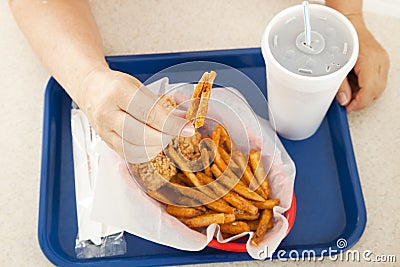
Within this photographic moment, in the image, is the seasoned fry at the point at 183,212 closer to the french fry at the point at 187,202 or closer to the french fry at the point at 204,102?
the french fry at the point at 187,202

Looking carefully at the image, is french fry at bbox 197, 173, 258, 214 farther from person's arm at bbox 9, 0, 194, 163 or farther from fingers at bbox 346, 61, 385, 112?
fingers at bbox 346, 61, 385, 112

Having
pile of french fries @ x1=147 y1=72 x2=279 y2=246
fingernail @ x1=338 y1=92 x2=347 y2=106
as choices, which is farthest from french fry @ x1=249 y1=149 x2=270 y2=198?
fingernail @ x1=338 y1=92 x2=347 y2=106

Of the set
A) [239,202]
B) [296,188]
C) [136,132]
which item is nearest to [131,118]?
[136,132]

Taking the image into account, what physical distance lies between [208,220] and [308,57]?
1.03 ft

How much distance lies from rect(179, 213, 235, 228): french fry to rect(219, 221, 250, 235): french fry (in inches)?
0.5

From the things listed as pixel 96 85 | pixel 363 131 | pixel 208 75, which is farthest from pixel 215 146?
pixel 363 131

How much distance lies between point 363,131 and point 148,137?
48 centimetres

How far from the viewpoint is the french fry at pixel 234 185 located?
83 centimetres

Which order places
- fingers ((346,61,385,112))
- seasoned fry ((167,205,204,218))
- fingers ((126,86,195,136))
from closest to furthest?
1. fingers ((126,86,195,136))
2. seasoned fry ((167,205,204,218))
3. fingers ((346,61,385,112))

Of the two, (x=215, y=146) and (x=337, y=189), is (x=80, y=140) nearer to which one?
(x=215, y=146)

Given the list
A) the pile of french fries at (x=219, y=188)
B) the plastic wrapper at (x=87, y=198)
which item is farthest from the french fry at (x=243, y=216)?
the plastic wrapper at (x=87, y=198)

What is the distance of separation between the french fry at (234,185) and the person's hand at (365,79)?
0.93ft

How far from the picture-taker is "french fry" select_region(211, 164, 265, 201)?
830 mm

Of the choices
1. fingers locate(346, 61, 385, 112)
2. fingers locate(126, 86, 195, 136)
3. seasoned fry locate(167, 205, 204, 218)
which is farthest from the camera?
fingers locate(346, 61, 385, 112)
